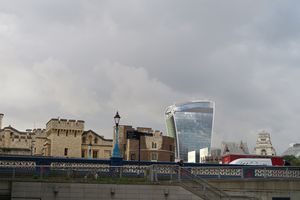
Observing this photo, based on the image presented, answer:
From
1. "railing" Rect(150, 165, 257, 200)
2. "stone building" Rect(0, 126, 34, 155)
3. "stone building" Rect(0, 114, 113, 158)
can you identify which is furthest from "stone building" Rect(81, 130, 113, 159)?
"railing" Rect(150, 165, 257, 200)

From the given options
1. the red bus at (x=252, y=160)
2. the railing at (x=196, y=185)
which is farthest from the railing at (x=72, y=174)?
the red bus at (x=252, y=160)

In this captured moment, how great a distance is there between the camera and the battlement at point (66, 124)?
115 meters

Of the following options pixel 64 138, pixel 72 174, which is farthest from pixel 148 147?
pixel 72 174

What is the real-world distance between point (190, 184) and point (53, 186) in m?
9.09

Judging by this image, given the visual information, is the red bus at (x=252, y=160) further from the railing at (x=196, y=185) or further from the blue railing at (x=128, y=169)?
the railing at (x=196, y=185)

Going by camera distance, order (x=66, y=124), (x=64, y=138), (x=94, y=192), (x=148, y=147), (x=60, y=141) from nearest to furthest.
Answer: (x=94, y=192)
(x=60, y=141)
(x=64, y=138)
(x=66, y=124)
(x=148, y=147)

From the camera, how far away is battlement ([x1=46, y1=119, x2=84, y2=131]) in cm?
11472

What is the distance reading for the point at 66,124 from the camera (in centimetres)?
11619

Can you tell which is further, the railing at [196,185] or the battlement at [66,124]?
the battlement at [66,124]

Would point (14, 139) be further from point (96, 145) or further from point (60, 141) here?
point (96, 145)

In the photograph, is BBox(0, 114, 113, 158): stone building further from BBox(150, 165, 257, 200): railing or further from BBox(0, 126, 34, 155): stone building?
BBox(150, 165, 257, 200): railing

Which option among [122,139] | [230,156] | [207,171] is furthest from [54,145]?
[207,171]

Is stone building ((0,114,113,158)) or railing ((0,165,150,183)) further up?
stone building ((0,114,113,158))

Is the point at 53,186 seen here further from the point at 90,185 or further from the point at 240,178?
the point at 240,178
